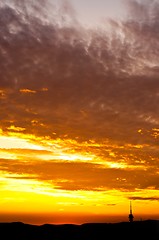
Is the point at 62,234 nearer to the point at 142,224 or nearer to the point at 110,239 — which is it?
the point at 110,239

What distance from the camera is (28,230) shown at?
19462cm

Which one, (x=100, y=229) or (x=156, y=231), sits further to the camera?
(x=100, y=229)

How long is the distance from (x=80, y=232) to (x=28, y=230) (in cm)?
2703

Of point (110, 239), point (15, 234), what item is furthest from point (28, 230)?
point (110, 239)

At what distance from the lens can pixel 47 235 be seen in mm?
193750

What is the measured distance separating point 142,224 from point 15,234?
215 ft

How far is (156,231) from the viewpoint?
185750mm

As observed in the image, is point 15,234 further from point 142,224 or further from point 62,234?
point 142,224

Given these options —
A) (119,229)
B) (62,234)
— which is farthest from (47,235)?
(119,229)

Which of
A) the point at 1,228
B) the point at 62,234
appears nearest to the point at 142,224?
the point at 62,234

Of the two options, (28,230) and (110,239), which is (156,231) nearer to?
(110,239)

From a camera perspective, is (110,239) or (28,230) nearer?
(110,239)

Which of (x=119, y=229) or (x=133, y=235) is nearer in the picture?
(x=133, y=235)

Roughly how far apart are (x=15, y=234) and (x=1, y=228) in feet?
28.2
